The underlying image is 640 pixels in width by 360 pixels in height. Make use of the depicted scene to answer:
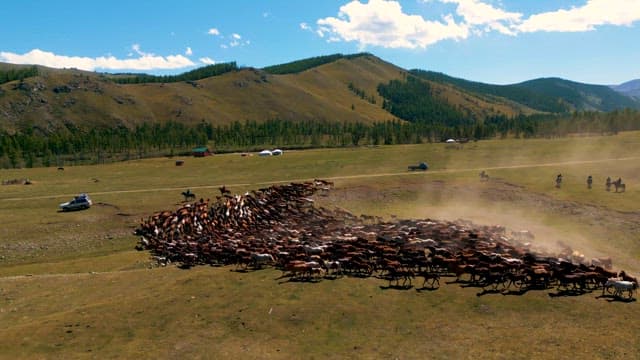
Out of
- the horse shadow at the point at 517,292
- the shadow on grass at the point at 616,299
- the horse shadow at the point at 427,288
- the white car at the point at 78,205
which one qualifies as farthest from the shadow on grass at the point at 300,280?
the white car at the point at 78,205

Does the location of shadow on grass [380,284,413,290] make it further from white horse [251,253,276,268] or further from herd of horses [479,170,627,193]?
herd of horses [479,170,627,193]

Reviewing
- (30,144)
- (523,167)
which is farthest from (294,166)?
(30,144)

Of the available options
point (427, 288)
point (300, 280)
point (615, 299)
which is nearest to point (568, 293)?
point (615, 299)

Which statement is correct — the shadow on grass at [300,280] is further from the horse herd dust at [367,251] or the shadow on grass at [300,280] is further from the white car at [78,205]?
the white car at [78,205]

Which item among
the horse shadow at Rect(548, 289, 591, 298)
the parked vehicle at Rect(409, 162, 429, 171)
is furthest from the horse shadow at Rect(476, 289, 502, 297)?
the parked vehicle at Rect(409, 162, 429, 171)

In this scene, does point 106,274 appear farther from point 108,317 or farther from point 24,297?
point 108,317

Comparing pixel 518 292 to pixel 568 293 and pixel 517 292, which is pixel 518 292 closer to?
pixel 517 292
